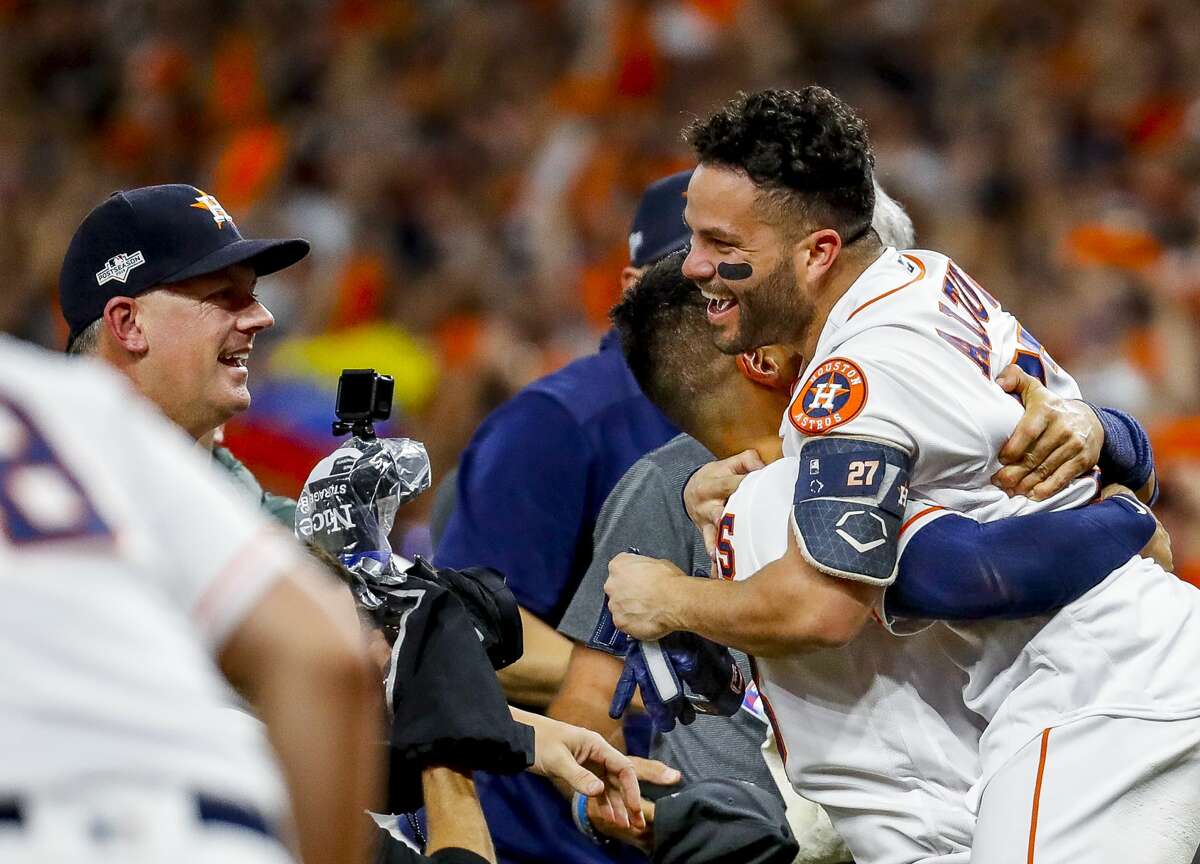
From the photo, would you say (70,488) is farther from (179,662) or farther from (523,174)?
(523,174)

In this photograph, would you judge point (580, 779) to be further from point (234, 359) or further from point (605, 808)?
point (234, 359)

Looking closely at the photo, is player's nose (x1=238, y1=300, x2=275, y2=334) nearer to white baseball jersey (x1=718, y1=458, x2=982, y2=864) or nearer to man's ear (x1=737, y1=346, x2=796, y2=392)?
man's ear (x1=737, y1=346, x2=796, y2=392)

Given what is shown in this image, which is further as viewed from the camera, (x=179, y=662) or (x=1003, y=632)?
(x=1003, y=632)

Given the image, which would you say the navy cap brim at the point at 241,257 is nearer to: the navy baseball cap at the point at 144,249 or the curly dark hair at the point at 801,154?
the navy baseball cap at the point at 144,249

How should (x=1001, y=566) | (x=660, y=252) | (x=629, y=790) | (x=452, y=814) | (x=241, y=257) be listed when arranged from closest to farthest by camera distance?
(x=452, y=814) → (x=1001, y=566) → (x=629, y=790) → (x=241, y=257) → (x=660, y=252)

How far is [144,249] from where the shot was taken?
127 inches

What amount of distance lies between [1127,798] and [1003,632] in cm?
32

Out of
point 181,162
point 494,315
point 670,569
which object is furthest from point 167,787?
point 181,162

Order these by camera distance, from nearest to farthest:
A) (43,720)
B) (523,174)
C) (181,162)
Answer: (43,720) < (523,174) < (181,162)

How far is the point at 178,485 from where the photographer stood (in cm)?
152

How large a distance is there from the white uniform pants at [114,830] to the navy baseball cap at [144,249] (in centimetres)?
192

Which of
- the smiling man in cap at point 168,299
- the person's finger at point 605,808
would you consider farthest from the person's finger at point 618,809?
the smiling man in cap at point 168,299

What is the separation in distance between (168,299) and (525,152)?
6346 millimetres

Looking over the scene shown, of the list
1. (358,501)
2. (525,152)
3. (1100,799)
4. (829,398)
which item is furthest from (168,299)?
(525,152)
